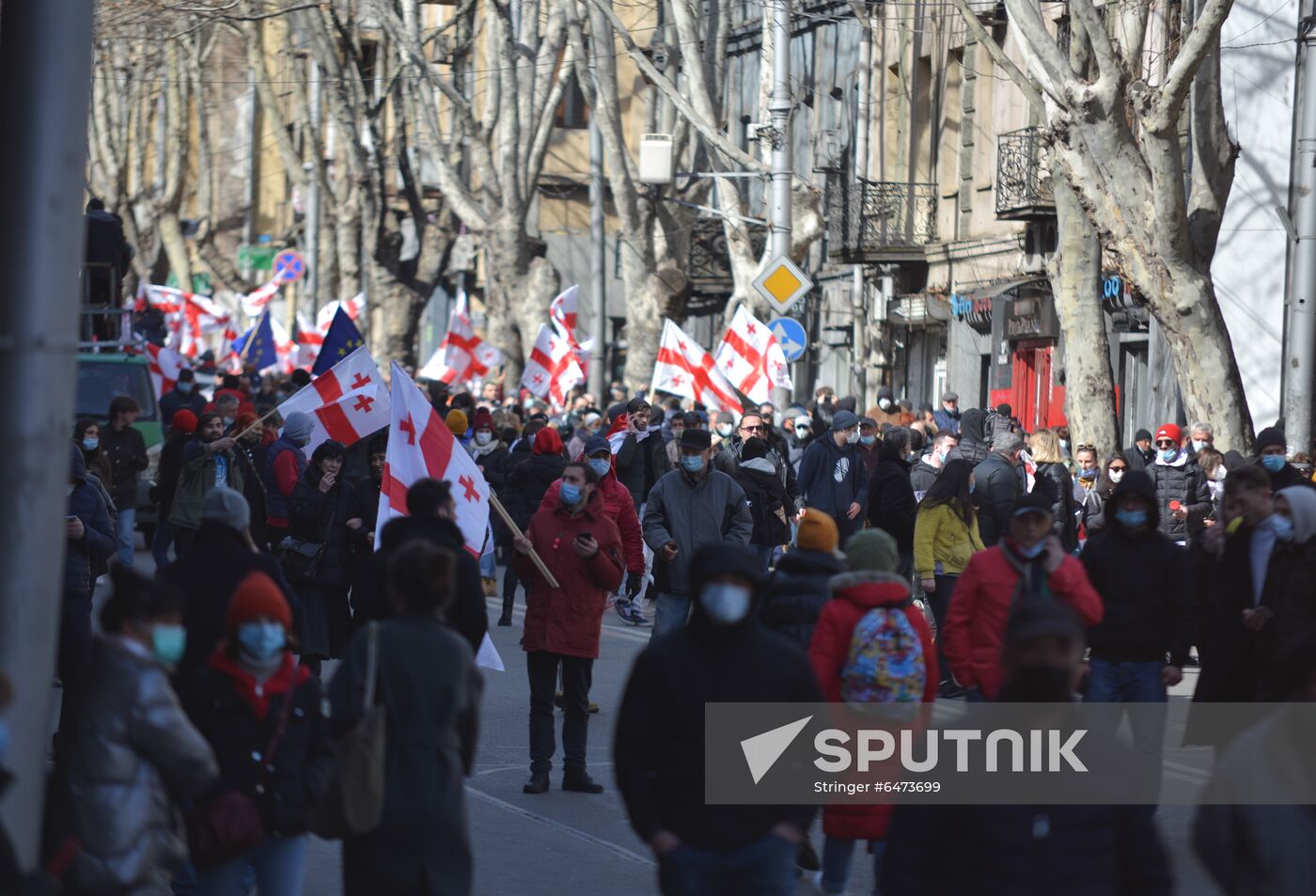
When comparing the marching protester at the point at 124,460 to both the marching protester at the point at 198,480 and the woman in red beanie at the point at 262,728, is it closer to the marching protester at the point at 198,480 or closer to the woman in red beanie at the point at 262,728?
the marching protester at the point at 198,480

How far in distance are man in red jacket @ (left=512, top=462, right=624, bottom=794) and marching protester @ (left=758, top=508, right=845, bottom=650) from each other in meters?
2.11

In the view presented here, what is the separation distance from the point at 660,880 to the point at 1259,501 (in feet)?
14.2

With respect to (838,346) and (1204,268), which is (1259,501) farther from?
(838,346)

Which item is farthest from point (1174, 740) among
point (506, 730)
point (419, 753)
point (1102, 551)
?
point (419, 753)

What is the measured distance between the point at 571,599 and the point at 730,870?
4848 mm

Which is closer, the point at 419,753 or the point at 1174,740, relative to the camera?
the point at 419,753

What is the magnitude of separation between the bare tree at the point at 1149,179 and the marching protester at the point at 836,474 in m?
2.68

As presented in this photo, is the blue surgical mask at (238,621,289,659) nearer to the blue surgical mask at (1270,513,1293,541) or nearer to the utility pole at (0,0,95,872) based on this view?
the utility pole at (0,0,95,872)

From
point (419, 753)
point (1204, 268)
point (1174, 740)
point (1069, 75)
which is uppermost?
point (1069, 75)

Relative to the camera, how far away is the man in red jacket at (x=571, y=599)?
10.2 meters

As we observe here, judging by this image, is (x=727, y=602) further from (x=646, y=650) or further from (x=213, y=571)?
(x=213, y=571)

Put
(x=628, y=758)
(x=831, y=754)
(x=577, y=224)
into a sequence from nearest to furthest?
(x=628, y=758) → (x=831, y=754) → (x=577, y=224)

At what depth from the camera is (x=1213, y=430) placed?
16.7m

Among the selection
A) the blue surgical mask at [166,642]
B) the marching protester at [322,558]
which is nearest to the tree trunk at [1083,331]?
the marching protester at [322,558]
